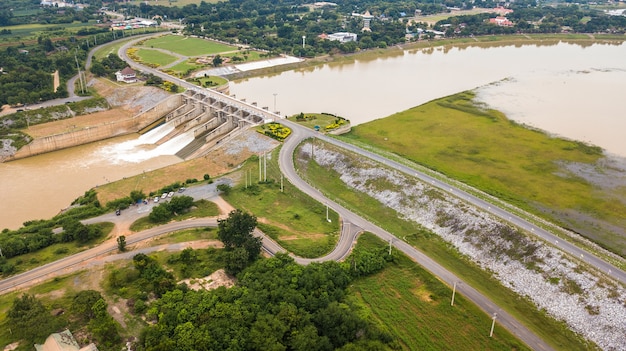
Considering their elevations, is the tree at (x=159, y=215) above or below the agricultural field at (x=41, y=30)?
below

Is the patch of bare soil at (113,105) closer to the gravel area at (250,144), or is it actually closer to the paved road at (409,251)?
the gravel area at (250,144)

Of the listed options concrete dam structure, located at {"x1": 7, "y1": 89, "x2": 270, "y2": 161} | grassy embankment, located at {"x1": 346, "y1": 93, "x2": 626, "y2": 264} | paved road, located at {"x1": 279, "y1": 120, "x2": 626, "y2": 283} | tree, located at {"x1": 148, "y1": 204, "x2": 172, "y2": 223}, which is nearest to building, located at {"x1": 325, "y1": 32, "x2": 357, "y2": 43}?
grassy embankment, located at {"x1": 346, "y1": 93, "x2": 626, "y2": 264}

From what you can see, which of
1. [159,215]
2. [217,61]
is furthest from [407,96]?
[159,215]

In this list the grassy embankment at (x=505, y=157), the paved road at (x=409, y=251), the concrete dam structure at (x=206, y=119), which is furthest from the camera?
the concrete dam structure at (x=206, y=119)

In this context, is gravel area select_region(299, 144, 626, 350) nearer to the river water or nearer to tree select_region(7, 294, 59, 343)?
the river water

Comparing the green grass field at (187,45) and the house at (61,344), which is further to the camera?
the green grass field at (187,45)

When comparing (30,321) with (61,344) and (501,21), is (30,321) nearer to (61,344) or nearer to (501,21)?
A: (61,344)

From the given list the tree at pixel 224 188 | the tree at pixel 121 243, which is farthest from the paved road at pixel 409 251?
the tree at pixel 121 243
